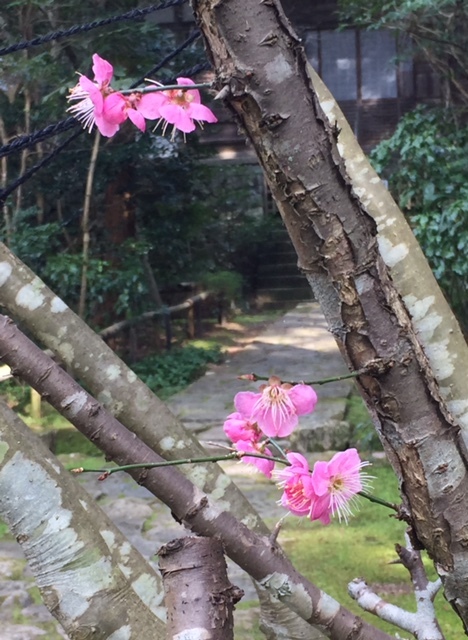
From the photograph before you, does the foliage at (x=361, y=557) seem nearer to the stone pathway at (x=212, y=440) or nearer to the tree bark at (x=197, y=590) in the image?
the stone pathway at (x=212, y=440)

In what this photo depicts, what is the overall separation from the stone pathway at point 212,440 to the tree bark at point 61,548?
222 cm

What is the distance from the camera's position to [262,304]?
12.1m

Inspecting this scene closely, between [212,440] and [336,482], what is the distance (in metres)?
3.89

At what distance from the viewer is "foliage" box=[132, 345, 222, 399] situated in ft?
24.0

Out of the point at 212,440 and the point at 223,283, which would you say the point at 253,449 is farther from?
the point at 223,283

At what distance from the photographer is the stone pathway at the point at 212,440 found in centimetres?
335

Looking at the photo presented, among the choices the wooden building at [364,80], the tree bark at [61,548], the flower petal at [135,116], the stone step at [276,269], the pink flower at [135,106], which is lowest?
the tree bark at [61,548]

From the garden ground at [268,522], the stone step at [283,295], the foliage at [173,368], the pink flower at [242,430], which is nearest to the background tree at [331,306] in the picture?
the pink flower at [242,430]

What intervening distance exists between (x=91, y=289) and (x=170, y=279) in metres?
2.19

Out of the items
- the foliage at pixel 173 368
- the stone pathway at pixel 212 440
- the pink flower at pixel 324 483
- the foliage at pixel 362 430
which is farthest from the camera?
the foliage at pixel 173 368

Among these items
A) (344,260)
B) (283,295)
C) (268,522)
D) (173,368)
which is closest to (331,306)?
(344,260)

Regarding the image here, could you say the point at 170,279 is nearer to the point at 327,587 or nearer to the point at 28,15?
the point at 28,15

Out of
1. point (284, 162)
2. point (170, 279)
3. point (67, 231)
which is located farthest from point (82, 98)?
point (170, 279)

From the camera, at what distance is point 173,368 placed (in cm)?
774
